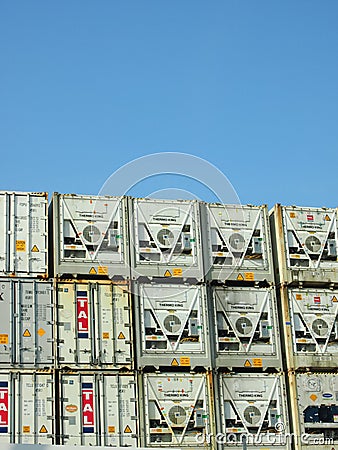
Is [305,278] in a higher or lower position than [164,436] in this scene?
higher

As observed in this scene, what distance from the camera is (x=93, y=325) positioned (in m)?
29.0

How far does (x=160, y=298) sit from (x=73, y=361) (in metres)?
3.50

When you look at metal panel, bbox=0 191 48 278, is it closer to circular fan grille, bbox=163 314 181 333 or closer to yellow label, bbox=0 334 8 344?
yellow label, bbox=0 334 8 344

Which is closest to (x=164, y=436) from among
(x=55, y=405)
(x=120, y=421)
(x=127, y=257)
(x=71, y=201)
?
(x=120, y=421)

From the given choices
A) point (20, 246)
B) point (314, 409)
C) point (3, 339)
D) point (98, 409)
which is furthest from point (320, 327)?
point (3, 339)

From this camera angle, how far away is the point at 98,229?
1181 inches

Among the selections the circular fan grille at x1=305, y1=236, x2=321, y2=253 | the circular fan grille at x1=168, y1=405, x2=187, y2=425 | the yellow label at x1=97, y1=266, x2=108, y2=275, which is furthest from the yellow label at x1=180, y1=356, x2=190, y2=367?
the circular fan grille at x1=305, y1=236, x2=321, y2=253

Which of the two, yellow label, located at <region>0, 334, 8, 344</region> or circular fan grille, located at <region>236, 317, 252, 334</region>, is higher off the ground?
circular fan grille, located at <region>236, 317, 252, 334</region>

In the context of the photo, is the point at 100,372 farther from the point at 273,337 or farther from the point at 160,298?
the point at 273,337

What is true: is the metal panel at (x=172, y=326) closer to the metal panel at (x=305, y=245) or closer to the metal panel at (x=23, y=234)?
the metal panel at (x=305, y=245)

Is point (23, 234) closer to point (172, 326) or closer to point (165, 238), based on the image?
point (165, 238)

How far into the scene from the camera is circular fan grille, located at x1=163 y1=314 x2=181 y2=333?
29531 millimetres

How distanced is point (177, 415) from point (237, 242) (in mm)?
6215

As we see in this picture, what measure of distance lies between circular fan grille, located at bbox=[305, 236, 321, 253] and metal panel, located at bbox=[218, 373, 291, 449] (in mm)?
4550
